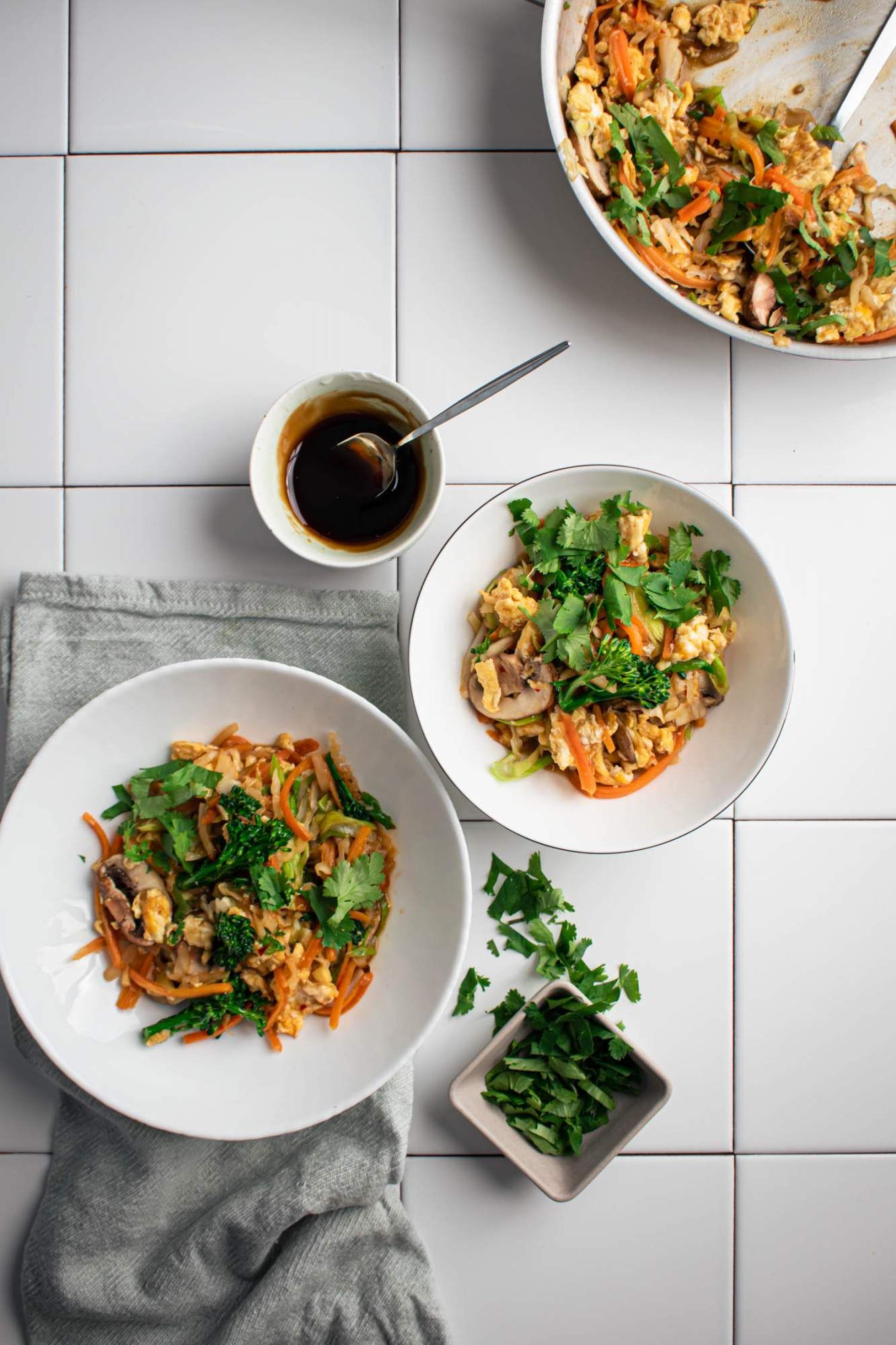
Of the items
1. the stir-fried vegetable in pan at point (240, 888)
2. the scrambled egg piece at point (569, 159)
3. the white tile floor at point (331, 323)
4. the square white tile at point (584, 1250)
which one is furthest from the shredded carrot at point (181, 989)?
the scrambled egg piece at point (569, 159)

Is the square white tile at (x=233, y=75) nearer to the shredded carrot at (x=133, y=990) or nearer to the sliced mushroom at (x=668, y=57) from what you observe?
the sliced mushroom at (x=668, y=57)

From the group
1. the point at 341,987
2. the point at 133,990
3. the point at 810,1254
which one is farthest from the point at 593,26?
the point at 810,1254

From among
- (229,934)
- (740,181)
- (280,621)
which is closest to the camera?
(229,934)

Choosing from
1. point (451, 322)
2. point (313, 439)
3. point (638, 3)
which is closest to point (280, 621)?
point (313, 439)

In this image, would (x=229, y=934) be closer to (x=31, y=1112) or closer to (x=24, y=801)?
(x=24, y=801)

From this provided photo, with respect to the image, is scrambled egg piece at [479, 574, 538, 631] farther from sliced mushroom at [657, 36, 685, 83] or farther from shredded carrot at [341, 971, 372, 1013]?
sliced mushroom at [657, 36, 685, 83]

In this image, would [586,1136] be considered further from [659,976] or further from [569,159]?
[569,159]

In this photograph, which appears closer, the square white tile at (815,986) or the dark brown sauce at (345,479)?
the dark brown sauce at (345,479)
